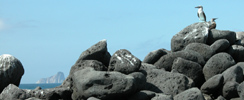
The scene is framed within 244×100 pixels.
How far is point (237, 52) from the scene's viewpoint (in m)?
20.6

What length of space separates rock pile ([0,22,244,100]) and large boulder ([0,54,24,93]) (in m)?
1.66

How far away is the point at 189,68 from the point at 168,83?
2.39 metres

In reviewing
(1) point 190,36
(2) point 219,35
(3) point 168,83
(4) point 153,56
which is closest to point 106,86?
(3) point 168,83

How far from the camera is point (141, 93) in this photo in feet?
45.3

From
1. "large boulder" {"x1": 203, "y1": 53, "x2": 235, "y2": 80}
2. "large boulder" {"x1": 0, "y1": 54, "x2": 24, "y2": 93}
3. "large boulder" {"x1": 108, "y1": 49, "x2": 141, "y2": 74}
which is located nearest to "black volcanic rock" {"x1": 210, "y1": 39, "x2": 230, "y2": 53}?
"large boulder" {"x1": 203, "y1": 53, "x2": 235, "y2": 80}

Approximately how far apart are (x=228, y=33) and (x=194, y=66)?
13.9 ft

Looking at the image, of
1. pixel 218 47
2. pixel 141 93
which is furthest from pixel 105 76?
pixel 218 47

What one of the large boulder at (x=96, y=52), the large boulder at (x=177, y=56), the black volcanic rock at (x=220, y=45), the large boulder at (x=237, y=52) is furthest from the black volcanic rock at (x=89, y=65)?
the large boulder at (x=237, y=52)

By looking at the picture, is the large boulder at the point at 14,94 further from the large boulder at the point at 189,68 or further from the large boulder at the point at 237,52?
the large boulder at the point at 237,52

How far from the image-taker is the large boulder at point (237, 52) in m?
20.5

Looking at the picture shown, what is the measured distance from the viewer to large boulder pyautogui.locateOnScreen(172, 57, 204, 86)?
17453mm

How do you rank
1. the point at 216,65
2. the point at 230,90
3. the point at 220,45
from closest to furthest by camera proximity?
the point at 230,90 < the point at 216,65 < the point at 220,45

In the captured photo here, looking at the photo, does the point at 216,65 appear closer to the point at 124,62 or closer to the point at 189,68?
the point at 189,68

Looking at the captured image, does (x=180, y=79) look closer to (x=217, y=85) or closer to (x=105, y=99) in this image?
(x=217, y=85)
